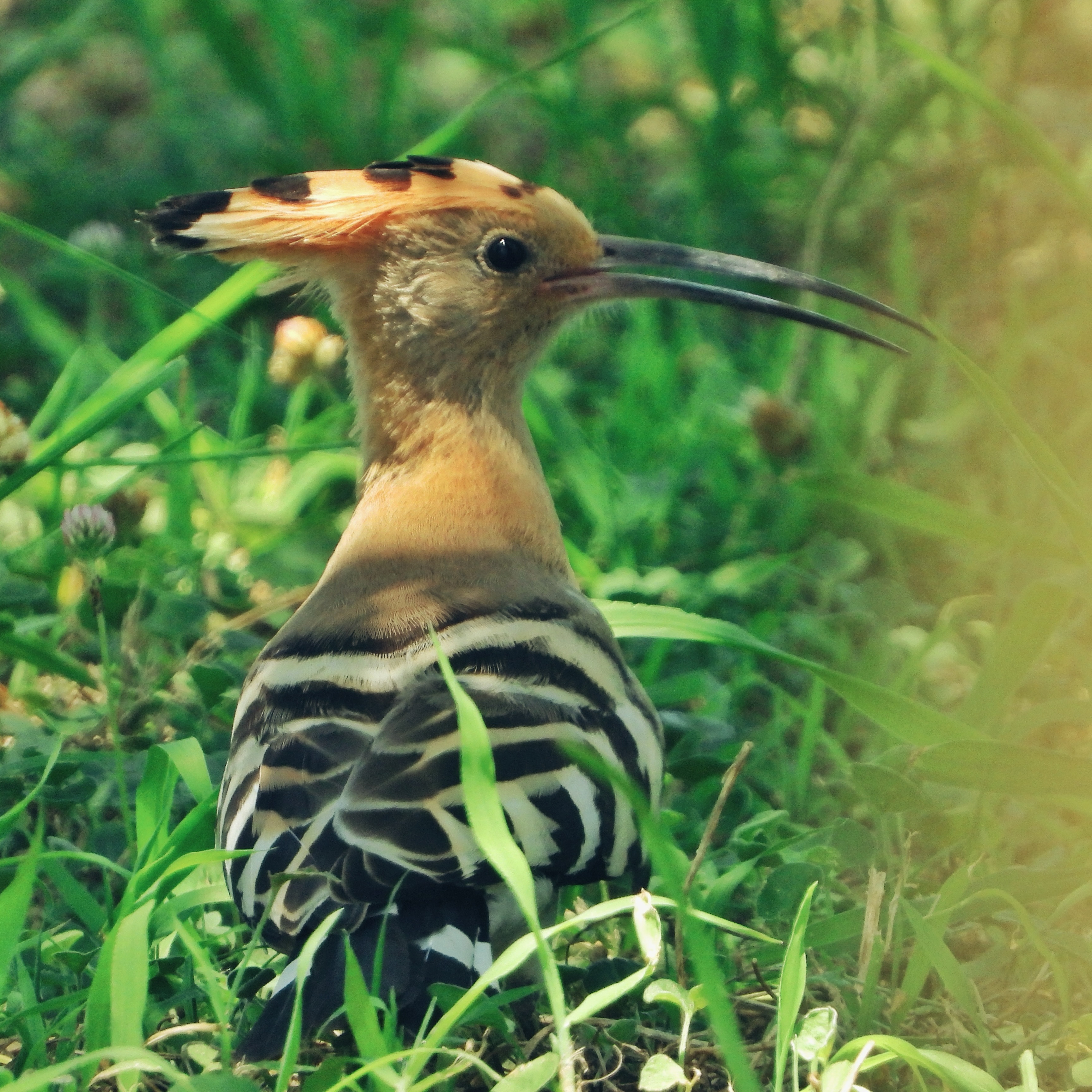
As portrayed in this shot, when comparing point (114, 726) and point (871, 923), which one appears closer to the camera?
point (871, 923)

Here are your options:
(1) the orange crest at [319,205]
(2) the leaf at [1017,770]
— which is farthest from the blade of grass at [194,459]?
(2) the leaf at [1017,770]

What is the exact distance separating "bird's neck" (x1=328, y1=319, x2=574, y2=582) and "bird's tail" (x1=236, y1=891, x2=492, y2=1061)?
65cm

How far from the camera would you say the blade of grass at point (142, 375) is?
86.8 inches

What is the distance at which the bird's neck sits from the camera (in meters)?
2.21

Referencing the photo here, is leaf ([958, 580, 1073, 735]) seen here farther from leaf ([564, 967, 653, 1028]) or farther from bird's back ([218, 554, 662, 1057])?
leaf ([564, 967, 653, 1028])

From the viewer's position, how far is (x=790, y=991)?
151 cm

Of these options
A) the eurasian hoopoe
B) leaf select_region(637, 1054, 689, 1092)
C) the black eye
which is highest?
the black eye

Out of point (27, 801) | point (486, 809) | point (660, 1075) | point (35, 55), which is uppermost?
point (35, 55)

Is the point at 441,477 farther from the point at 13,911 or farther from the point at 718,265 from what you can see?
the point at 13,911

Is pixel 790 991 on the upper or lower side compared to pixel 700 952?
lower

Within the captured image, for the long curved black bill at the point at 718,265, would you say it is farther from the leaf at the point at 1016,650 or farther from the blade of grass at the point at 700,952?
the blade of grass at the point at 700,952

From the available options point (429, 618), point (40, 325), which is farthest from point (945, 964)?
point (40, 325)

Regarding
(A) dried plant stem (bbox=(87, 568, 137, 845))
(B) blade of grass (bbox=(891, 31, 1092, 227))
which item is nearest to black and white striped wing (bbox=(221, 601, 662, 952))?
(A) dried plant stem (bbox=(87, 568, 137, 845))

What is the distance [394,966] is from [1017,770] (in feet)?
2.37
